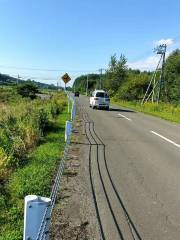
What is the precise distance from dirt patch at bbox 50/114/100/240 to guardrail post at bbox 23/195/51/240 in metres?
1.61

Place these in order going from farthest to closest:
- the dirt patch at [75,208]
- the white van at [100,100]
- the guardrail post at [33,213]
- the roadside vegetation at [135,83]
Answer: the roadside vegetation at [135,83], the white van at [100,100], the dirt patch at [75,208], the guardrail post at [33,213]

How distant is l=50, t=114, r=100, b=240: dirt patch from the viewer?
5.18 m

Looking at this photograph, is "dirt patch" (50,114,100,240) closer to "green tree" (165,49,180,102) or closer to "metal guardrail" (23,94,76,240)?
"metal guardrail" (23,94,76,240)

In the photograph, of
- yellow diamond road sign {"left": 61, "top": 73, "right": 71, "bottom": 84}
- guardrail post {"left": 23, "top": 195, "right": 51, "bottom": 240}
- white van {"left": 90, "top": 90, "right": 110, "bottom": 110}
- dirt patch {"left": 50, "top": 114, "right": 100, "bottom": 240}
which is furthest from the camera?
white van {"left": 90, "top": 90, "right": 110, "bottom": 110}

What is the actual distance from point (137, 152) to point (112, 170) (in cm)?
308

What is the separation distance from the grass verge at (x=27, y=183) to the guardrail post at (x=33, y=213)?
1507 mm

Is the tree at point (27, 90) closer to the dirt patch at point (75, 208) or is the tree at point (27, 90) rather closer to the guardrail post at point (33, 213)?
the dirt patch at point (75, 208)

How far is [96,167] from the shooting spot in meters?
9.42

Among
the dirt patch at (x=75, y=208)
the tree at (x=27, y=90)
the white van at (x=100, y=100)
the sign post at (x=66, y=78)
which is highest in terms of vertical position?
the sign post at (x=66, y=78)

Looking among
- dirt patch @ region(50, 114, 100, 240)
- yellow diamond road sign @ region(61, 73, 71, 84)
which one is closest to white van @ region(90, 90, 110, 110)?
yellow diamond road sign @ region(61, 73, 71, 84)

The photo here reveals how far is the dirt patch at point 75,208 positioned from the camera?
5.18 meters

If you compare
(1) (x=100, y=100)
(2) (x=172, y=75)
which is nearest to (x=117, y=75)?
(2) (x=172, y=75)

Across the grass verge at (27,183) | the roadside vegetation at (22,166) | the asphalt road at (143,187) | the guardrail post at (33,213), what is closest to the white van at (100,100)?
the roadside vegetation at (22,166)

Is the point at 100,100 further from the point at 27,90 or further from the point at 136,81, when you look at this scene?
→ the point at 27,90
